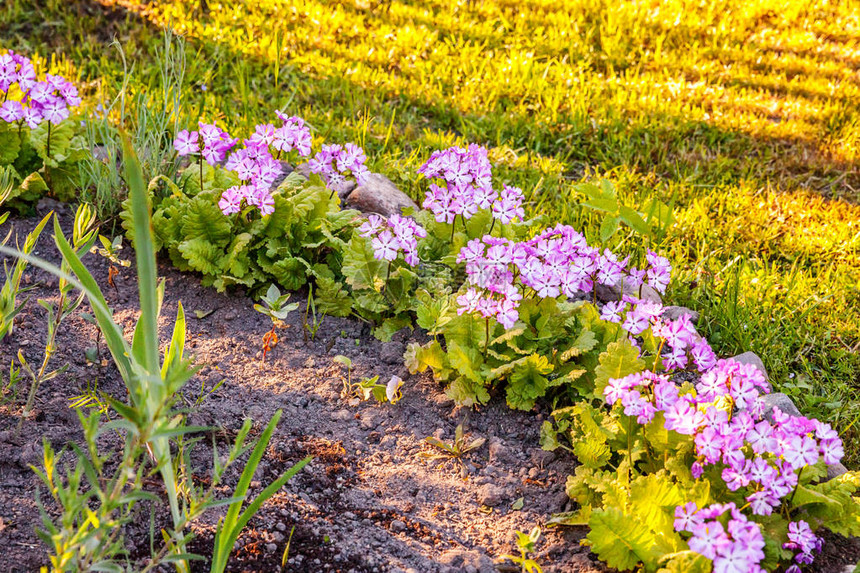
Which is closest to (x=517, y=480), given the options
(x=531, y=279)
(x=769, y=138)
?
(x=531, y=279)

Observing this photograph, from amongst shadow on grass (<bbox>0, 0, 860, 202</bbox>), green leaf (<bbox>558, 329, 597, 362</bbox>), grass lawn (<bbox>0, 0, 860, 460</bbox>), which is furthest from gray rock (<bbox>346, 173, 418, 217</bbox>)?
green leaf (<bbox>558, 329, 597, 362</bbox>)

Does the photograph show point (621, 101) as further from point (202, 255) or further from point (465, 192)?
point (202, 255)

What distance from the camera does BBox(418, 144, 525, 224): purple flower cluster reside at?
8.89 ft

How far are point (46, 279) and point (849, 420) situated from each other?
286 centimetres

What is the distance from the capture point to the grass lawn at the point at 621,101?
3.38 m

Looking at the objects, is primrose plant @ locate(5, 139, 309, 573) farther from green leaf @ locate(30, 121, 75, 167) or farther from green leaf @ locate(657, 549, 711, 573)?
green leaf @ locate(30, 121, 75, 167)

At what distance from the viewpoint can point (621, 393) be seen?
81.7 inches

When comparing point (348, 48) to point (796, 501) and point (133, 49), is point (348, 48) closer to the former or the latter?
point (133, 49)

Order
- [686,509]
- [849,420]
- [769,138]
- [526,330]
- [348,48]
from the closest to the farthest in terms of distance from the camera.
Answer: [686,509] → [526,330] → [849,420] → [769,138] → [348,48]

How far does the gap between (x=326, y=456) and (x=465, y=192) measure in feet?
3.28

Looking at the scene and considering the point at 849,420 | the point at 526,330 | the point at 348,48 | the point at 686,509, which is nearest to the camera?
the point at 686,509

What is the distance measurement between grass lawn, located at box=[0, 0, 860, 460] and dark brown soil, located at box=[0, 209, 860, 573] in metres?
1.03

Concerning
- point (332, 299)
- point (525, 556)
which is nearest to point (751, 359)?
point (525, 556)

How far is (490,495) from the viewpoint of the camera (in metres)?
2.23
